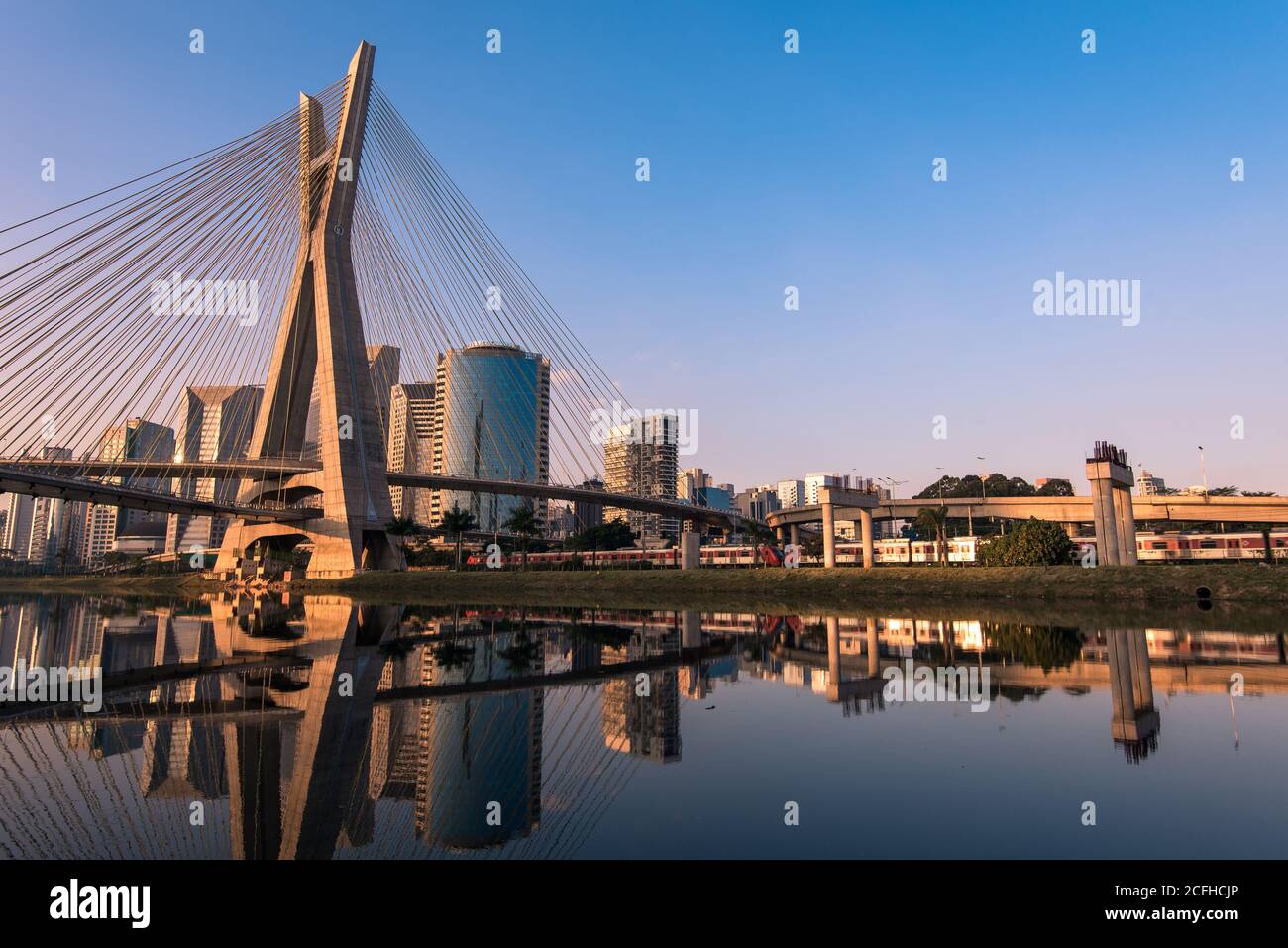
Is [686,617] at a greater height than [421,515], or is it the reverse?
[421,515]

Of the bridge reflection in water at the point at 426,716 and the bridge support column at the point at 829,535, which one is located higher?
the bridge support column at the point at 829,535

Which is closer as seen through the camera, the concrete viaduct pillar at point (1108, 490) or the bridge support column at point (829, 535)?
the concrete viaduct pillar at point (1108, 490)

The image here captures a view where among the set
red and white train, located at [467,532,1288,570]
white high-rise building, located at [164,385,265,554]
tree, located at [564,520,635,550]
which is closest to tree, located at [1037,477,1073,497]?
red and white train, located at [467,532,1288,570]

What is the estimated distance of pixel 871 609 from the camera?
33.7 meters

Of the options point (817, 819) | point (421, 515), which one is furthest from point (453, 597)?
point (421, 515)

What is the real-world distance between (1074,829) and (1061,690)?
764cm

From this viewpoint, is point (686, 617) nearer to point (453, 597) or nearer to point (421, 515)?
point (453, 597)

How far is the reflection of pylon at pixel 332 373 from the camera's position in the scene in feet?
160

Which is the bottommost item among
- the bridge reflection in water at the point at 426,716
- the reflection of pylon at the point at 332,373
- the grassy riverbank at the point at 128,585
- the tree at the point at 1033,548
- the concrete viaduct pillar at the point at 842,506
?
the bridge reflection in water at the point at 426,716

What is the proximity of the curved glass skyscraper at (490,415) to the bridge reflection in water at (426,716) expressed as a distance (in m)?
119

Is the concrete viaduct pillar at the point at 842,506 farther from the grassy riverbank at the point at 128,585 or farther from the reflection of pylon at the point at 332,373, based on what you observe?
the grassy riverbank at the point at 128,585

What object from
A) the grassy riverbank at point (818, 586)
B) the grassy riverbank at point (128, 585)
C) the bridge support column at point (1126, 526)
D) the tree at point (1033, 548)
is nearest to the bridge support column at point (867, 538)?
the grassy riverbank at point (818, 586)

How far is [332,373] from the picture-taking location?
162ft

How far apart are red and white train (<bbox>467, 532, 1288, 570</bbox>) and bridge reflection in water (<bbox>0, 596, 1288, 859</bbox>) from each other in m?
36.4
